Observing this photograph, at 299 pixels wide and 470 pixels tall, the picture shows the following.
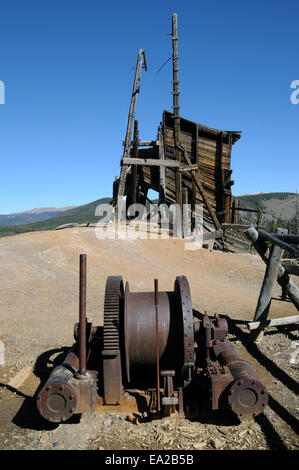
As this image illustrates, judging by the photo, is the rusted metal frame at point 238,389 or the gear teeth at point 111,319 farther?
the gear teeth at point 111,319

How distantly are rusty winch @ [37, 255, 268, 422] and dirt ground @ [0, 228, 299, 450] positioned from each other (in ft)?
0.87

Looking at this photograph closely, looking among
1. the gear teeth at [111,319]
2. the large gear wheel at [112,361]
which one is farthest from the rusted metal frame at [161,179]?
the large gear wheel at [112,361]

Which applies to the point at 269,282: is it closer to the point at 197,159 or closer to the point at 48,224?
the point at 197,159

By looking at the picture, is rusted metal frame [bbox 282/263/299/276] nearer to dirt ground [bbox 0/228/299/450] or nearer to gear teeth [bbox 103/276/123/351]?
dirt ground [bbox 0/228/299/450]

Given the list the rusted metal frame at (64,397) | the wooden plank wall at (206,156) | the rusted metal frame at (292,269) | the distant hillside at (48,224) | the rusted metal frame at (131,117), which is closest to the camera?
the rusted metal frame at (64,397)

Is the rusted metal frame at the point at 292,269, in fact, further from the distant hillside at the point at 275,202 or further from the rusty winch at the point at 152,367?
the distant hillside at the point at 275,202

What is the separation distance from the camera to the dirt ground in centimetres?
365

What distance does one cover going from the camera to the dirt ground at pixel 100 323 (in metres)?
3.65

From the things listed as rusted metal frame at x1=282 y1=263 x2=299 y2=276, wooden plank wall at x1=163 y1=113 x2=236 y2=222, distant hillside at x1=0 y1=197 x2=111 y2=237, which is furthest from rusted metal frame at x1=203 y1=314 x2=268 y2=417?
distant hillside at x1=0 y1=197 x2=111 y2=237

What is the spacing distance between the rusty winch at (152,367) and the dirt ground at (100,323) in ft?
0.87

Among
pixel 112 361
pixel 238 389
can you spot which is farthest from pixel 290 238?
pixel 112 361

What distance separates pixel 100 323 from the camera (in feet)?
23.7
